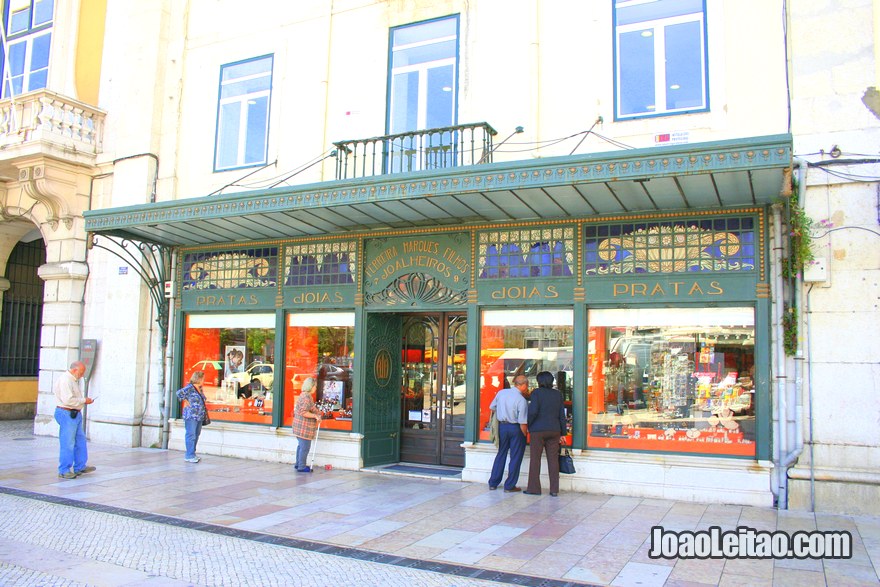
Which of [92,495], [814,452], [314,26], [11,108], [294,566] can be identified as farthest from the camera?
[11,108]

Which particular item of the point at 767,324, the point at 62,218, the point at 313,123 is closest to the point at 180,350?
the point at 62,218

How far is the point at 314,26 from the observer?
12438mm

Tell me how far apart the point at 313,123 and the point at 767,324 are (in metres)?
7.84

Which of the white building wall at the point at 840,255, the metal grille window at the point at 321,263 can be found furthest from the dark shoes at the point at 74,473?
the white building wall at the point at 840,255

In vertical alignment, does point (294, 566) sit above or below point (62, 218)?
below

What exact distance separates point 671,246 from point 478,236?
277cm

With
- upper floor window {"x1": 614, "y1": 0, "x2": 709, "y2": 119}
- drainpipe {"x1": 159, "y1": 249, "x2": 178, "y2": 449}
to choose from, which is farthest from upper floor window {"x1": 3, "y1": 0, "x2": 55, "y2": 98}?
upper floor window {"x1": 614, "y1": 0, "x2": 709, "y2": 119}

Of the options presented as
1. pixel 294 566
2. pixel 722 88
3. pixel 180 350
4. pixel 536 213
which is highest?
pixel 722 88

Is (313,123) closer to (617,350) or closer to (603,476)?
(617,350)

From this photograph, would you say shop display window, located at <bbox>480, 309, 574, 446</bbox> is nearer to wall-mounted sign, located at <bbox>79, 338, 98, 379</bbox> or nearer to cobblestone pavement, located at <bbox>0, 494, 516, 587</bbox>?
cobblestone pavement, located at <bbox>0, 494, 516, 587</bbox>

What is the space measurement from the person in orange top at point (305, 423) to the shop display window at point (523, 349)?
264cm

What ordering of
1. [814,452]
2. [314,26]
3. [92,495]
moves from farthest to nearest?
[314,26] → [92,495] → [814,452]

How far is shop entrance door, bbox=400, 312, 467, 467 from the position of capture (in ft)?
36.8

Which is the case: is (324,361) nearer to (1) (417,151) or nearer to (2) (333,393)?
(2) (333,393)
